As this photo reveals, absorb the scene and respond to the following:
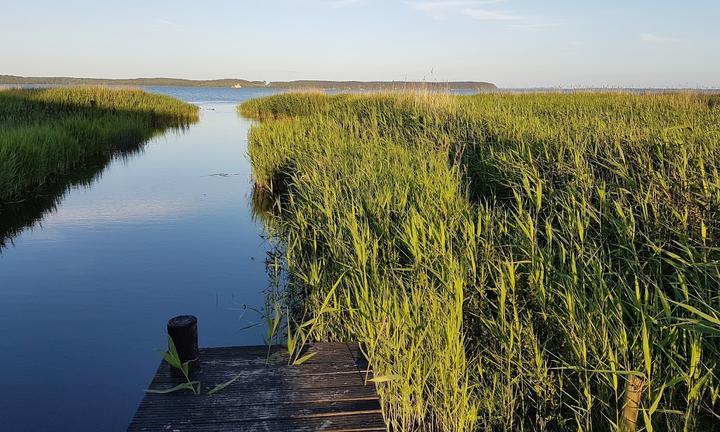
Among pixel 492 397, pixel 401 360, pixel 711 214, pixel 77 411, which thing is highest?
pixel 711 214

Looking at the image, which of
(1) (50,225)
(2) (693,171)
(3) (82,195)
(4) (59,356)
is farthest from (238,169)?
(2) (693,171)

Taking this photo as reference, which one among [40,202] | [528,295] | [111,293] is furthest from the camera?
[40,202]

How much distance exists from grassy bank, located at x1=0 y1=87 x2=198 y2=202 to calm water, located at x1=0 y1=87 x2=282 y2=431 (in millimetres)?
969

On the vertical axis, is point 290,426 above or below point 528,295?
below

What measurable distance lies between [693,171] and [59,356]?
6449 mm

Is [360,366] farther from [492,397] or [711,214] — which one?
[711,214]

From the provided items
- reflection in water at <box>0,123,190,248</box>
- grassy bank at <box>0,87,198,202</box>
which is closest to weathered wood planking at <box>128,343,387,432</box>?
reflection in water at <box>0,123,190,248</box>

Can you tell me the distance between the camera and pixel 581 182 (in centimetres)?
570

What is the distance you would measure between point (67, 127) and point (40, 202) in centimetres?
584

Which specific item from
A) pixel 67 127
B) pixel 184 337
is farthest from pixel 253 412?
pixel 67 127

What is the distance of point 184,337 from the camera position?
319 cm

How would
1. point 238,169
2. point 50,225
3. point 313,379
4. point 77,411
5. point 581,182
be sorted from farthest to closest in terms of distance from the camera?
point 238,169, point 50,225, point 581,182, point 77,411, point 313,379

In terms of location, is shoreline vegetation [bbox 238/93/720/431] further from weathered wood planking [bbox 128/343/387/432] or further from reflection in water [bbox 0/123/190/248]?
reflection in water [bbox 0/123/190/248]

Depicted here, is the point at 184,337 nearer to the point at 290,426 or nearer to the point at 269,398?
the point at 269,398
